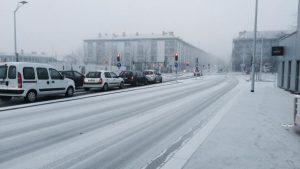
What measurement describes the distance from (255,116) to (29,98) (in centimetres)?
1054

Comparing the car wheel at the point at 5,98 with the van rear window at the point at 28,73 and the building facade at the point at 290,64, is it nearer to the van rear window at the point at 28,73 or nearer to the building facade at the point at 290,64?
the van rear window at the point at 28,73

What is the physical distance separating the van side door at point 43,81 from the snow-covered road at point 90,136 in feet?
10.1

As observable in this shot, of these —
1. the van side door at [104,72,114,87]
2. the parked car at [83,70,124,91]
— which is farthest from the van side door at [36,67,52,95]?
the van side door at [104,72,114,87]

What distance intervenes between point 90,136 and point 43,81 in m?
9.15

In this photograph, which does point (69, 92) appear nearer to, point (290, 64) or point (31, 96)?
point (31, 96)

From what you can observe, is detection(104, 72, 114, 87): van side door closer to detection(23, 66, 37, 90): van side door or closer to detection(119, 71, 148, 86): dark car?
detection(119, 71, 148, 86): dark car

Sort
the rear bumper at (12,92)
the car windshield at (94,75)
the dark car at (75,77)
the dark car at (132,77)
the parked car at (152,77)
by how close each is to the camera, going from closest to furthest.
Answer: the rear bumper at (12,92)
the car windshield at (94,75)
the dark car at (75,77)
the dark car at (132,77)
the parked car at (152,77)

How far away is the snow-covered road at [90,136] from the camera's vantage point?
598cm

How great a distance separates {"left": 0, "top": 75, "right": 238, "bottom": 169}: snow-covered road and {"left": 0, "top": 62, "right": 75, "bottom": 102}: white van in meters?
2.27

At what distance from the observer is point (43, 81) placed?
16.0 m

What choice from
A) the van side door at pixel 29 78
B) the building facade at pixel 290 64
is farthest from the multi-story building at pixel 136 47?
the van side door at pixel 29 78

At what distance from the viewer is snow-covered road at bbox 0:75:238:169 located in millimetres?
5984

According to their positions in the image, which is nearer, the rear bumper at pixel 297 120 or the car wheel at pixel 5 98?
the rear bumper at pixel 297 120

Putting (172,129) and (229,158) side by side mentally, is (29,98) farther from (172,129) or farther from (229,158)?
(229,158)
